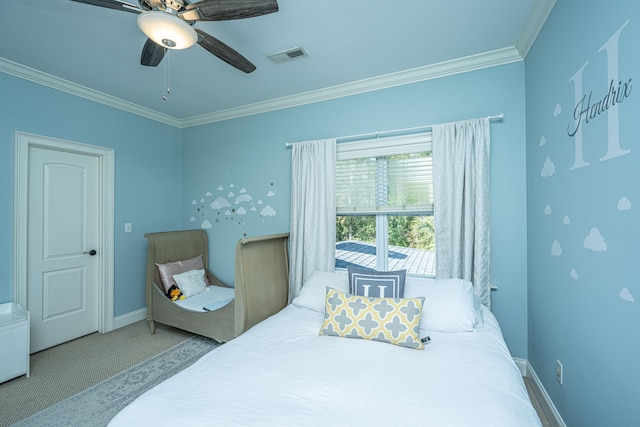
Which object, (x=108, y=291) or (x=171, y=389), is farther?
(x=108, y=291)

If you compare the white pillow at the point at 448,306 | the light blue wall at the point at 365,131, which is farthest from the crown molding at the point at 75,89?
the white pillow at the point at 448,306

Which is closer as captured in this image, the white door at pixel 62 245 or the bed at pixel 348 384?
the bed at pixel 348 384

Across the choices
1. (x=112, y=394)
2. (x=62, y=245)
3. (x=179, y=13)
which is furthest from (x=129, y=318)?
(x=179, y=13)

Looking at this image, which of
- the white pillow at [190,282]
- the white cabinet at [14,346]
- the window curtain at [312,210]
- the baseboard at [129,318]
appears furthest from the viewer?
the baseboard at [129,318]

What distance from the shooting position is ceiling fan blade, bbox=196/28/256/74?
1.60 meters

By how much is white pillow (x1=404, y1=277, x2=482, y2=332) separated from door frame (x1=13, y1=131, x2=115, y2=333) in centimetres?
315

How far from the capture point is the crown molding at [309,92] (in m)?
2.29

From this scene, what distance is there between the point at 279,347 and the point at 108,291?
8.53 ft

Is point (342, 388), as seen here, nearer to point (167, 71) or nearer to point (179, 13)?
point (179, 13)

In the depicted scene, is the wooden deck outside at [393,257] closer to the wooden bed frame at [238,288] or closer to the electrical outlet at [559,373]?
the wooden bed frame at [238,288]

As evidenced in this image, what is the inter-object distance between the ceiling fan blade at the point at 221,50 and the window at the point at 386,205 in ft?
4.08

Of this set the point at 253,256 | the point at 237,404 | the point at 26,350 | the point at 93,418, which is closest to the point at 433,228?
the point at 253,256

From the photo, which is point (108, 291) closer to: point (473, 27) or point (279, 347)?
point (279, 347)

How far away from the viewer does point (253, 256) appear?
2512 millimetres
